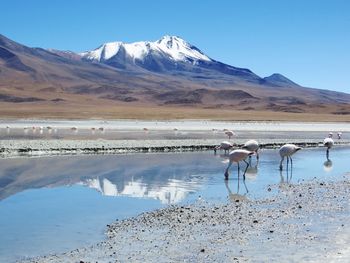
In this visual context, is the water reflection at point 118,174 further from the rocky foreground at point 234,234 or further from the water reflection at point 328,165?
the water reflection at point 328,165

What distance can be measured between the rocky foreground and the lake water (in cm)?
59

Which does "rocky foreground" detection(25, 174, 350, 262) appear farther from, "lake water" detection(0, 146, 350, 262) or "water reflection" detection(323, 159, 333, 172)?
"water reflection" detection(323, 159, 333, 172)

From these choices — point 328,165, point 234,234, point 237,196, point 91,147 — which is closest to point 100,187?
point 237,196

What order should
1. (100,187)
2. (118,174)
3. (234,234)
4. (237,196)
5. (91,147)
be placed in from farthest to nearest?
1. (91,147)
2. (118,174)
3. (100,187)
4. (237,196)
5. (234,234)

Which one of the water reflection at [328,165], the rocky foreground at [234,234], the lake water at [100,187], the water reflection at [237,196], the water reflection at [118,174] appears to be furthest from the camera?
the water reflection at [328,165]

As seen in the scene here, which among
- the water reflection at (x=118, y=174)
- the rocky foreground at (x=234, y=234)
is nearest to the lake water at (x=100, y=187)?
the water reflection at (x=118, y=174)

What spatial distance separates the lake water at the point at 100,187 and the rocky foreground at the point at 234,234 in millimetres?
587

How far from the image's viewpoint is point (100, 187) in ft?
47.9

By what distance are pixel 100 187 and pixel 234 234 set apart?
608 cm

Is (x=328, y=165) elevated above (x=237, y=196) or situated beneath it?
elevated above

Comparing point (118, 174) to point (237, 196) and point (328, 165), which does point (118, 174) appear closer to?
point (237, 196)

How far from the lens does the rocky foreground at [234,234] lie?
7.98 meters

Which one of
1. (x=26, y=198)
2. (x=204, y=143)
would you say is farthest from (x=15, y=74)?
(x=26, y=198)

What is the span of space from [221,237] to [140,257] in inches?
63.1
